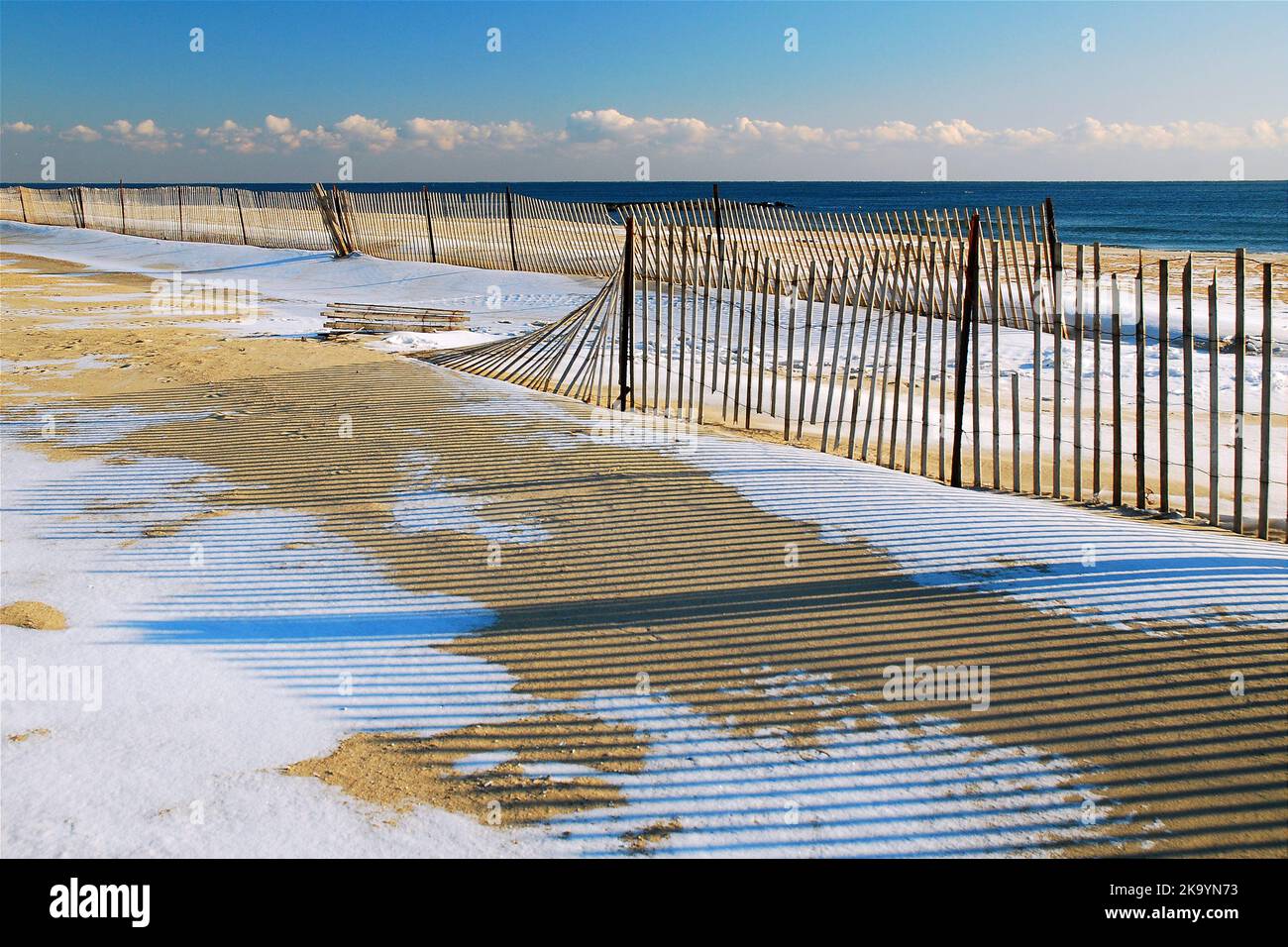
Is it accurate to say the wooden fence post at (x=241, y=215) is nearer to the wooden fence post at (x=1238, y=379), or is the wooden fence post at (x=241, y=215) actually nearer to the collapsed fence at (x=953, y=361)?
the collapsed fence at (x=953, y=361)

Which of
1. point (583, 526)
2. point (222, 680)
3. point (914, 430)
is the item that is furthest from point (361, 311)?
point (222, 680)

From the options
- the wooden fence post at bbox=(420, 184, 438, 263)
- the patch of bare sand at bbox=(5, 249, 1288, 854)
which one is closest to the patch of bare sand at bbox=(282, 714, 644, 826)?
the patch of bare sand at bbox=(5, 249, 1288, 854)

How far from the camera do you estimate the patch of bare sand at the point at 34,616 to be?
4074 mm

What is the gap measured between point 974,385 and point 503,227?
16526 millimetres

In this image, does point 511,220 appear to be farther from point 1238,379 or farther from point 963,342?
point 1238,379

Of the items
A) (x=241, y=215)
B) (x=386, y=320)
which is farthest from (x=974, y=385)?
(x=241, y=215)

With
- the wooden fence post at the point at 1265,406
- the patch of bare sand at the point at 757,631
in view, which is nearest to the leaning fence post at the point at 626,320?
the patch of bare sand at the point at 757,631

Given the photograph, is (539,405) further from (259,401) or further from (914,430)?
(914,430)

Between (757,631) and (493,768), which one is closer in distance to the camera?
(493,768)

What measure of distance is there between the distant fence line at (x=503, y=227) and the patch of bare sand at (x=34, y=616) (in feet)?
32.5

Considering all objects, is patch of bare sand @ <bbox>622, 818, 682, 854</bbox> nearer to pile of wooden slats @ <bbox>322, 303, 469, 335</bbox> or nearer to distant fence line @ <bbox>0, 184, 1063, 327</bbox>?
distant fence line @ <bbox>0, 184, 1063, 327</bbox>

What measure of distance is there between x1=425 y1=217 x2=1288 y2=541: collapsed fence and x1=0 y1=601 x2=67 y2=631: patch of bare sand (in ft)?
15.4

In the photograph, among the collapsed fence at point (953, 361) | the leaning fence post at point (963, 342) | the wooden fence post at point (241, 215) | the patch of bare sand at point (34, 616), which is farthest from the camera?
the wooden fence post at point (241, 215)

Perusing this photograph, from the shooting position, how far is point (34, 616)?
13.7ft
